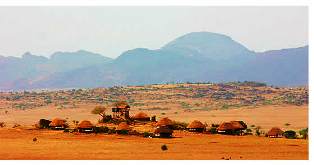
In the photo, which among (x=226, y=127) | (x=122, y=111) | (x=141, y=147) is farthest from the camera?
(x=122, y=111)

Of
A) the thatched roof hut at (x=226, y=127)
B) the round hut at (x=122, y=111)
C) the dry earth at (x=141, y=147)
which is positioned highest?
the round hut at (x=122, y=111)

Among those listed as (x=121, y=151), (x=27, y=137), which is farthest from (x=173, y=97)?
(x=121, y=151)

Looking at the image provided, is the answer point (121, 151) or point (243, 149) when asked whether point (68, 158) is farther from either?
point (243, 149)

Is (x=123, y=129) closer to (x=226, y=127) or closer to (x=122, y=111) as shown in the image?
(x=226, y=127)

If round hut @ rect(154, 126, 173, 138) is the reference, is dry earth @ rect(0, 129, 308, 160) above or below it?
below

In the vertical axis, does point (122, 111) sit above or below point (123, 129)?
above

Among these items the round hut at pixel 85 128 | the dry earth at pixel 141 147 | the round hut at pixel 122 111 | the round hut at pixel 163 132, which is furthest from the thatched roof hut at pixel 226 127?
the round hut at pixel 122 111

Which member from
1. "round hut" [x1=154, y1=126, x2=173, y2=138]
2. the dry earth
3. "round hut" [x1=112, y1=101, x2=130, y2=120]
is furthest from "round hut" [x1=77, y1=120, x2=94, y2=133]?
"round hut" [x1=112, y1=101, x2=130, y2=120]

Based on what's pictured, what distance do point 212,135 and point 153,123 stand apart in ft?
23.9

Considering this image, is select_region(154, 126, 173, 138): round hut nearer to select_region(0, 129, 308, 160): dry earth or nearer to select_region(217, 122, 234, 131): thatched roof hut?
select_region(0, 129, 308, 160): dry earth

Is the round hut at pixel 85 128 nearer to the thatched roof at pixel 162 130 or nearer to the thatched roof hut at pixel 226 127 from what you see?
the thatched roof at pixel 162 130

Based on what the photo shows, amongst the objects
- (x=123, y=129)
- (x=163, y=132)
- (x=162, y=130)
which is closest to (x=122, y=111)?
(x=123, y=129)

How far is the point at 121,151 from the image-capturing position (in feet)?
132

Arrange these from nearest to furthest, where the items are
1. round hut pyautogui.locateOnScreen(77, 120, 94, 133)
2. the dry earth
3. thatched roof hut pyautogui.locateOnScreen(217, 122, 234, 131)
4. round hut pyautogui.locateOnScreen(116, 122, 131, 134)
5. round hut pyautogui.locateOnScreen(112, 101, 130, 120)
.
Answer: the dry earth → round hut pyautogui.locateOnScreen(116, 122, 131, 134) → round hut pyautogui.locateOnScreen(77, 120, 94, 133) → thatched roof hut pyautogui.locateOnScreen(217, 122, 234, 131) → round hut pyautogui.locateOnScreen(112, 101, 130, 120)
